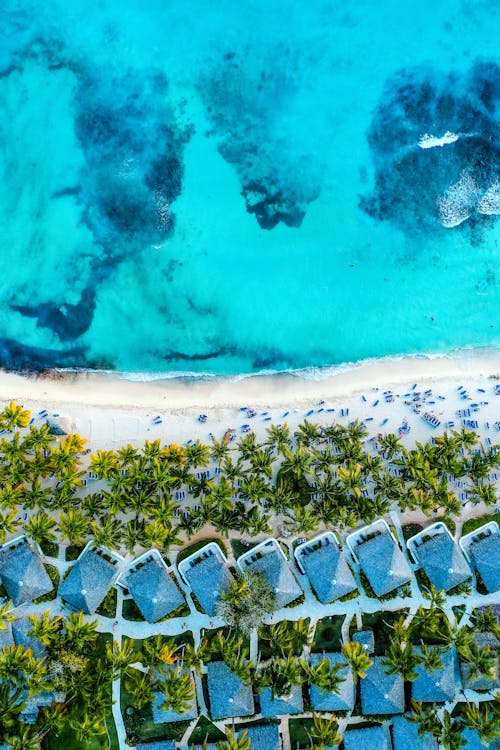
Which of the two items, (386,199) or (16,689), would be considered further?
(386,199)

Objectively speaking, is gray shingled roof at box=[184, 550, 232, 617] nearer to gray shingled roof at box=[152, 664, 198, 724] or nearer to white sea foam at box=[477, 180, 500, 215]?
gray shingled roof at box=[152, 664, 198, 724]

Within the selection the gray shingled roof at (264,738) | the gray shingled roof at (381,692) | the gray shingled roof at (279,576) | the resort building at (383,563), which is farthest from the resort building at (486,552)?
the gray shingled roof at (264,738)

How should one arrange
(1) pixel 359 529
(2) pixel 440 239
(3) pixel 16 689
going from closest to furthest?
(3) pixel 16 689, (1) pixel 359 529, (2) pixel 440 239

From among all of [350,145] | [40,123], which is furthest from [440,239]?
[40,123]

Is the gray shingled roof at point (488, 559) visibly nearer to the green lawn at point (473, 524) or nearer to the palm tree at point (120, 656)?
the green lawn at point (473, 524)

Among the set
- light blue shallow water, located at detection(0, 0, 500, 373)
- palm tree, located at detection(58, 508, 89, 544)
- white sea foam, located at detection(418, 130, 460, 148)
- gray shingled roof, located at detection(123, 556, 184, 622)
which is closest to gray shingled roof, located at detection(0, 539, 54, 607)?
palm tree, located at detection(58, 508, 89, 544)

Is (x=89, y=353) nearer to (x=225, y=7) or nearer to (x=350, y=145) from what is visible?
(x=350, y=145)

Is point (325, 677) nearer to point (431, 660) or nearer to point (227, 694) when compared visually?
point (227, 694)
